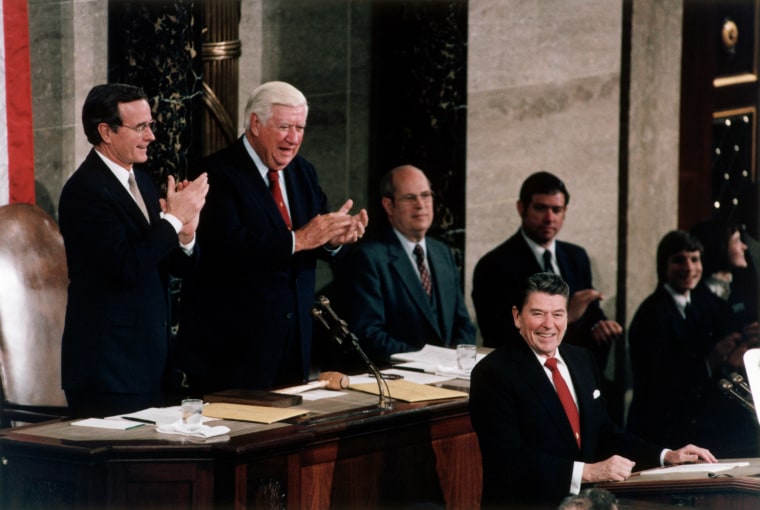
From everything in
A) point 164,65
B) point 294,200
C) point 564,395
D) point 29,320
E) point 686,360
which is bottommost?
point 686,360

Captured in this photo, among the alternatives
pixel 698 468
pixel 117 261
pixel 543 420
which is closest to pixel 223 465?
pixel 117 261

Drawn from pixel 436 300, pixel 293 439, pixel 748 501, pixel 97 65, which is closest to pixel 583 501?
pixel 748 501

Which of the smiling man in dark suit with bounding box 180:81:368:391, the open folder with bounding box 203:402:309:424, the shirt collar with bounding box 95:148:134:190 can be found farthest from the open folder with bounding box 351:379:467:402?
the shirt collar with bounding box 95:148:134:190

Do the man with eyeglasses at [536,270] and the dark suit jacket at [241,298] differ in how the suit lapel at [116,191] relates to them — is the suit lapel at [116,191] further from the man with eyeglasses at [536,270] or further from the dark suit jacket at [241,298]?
the man with eyeglasses at [536,270]

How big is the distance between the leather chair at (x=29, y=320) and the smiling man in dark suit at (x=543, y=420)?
2.02m

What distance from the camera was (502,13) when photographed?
7.37 m

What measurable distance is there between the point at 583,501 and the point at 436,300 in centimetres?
272

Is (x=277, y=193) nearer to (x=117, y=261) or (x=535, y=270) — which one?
(x=117, y=261)

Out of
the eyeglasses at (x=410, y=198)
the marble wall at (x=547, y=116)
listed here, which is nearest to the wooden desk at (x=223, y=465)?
the eyeglasses at (x=410, y=198)

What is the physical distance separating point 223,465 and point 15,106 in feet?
8.97

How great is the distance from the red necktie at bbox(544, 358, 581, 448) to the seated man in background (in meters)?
1.86

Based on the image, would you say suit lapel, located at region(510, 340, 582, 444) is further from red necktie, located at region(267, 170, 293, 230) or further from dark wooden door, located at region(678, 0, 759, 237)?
dark wooden door, located at region(678, 0, 759, 237)

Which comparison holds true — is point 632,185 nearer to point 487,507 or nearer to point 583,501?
point 487,507

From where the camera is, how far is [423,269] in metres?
5.85
